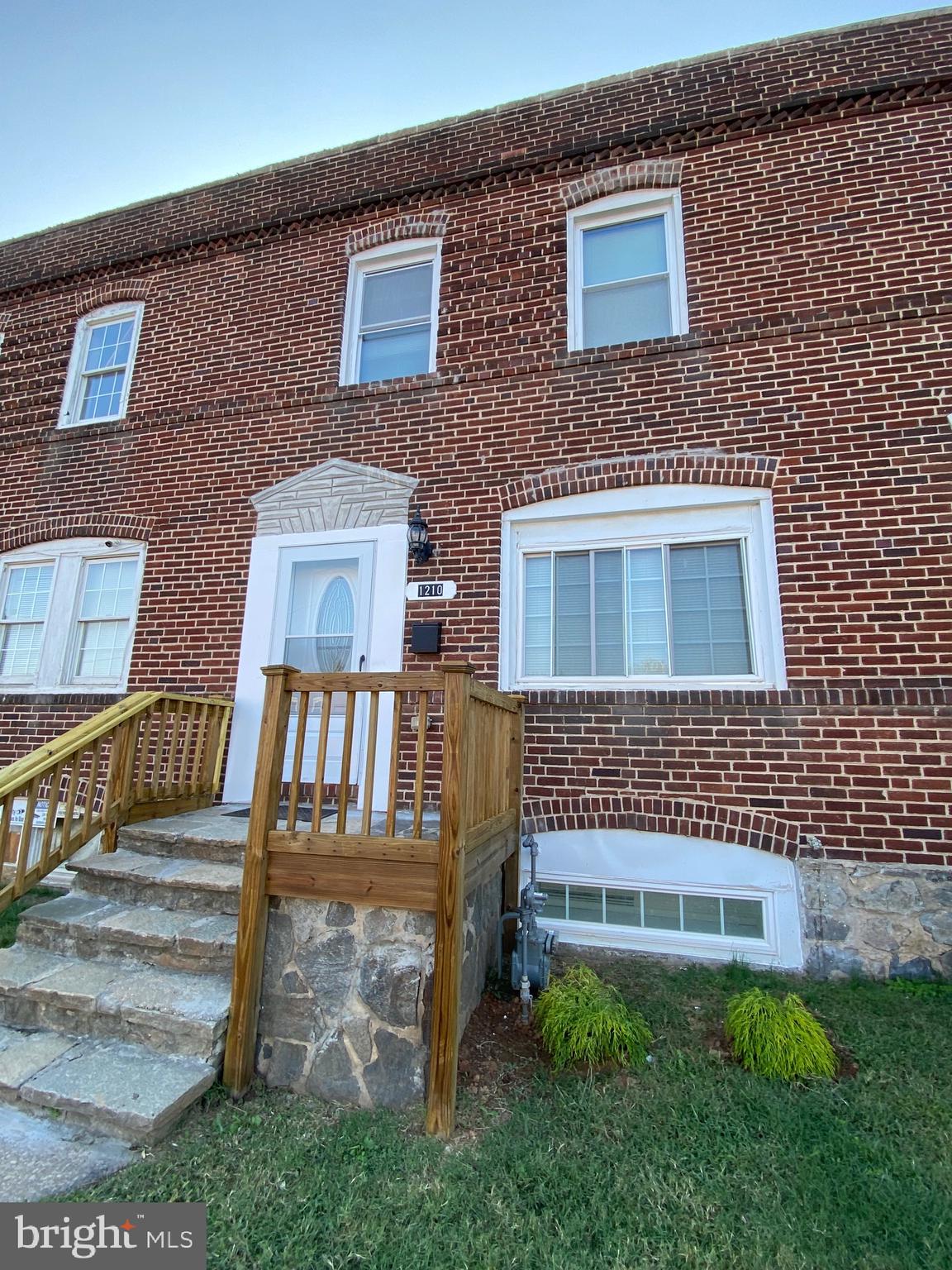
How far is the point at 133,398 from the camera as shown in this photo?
654cm

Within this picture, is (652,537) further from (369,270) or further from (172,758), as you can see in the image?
(369,270)

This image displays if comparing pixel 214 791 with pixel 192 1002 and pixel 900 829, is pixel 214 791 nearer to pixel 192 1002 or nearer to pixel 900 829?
pixel 192 1002

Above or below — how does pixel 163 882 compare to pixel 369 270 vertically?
below

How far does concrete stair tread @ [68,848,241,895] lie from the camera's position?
350 centimetres

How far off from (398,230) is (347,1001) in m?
6.41

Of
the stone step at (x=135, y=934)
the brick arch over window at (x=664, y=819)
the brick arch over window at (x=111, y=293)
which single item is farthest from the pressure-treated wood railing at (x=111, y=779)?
the brick arch over window at (x=111, y=293)

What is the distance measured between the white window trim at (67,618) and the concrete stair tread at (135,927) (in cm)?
274

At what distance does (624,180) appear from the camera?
5.54 meters

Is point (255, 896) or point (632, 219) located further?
point (632, 219)

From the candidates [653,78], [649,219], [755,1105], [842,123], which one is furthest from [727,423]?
[755,1105]

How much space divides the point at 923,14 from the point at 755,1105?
7.83 m

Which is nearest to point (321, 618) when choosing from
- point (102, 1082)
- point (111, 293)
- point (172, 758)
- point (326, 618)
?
point (326, 618)

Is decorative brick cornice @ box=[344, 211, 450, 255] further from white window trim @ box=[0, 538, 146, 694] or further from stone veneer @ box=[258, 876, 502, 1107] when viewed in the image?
stone veneer @ box=[258, 876, 502, 1107]

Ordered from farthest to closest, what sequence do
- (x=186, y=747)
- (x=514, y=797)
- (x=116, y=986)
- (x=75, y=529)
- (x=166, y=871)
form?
1. (x=75, y=529)
2. (x=186, y=747)
3. (x=514, y=797)
4. (x=166, y=871)
5. (x=116, y=986)
